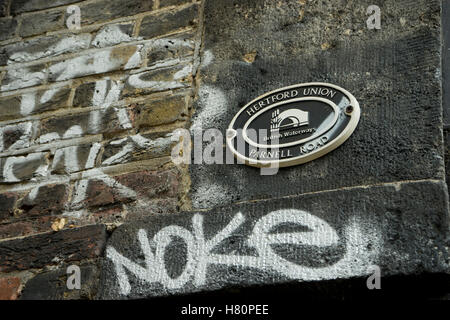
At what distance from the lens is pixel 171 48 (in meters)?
2.80

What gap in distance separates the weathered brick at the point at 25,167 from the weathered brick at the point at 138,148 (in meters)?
0.28

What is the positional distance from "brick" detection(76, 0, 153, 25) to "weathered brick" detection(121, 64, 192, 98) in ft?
1.39

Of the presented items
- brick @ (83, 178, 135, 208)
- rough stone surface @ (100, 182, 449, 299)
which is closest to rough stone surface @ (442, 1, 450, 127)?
rough stone surface @ (100, 182, 449, 299)

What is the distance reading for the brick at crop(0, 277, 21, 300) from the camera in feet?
7.54

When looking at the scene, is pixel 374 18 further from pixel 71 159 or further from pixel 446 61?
pixel 71 159

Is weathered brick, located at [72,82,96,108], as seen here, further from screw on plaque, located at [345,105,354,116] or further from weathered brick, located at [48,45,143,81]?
screw on plaque, located at [345,105,354,116]

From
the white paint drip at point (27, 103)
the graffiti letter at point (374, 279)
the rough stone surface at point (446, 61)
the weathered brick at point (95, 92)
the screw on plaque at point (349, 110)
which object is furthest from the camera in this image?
the white paint drip at point (27, 103)

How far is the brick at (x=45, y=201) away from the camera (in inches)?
98.5

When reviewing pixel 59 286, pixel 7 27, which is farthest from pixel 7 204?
pixel 7 27

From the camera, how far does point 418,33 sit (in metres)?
2.37

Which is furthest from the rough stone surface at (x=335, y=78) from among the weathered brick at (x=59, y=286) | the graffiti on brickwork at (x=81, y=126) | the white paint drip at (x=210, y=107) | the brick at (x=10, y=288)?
the brick at (x=10, y=288)

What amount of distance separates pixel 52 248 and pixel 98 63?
0.93 meters

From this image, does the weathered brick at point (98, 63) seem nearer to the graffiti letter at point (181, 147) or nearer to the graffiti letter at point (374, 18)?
the graffiti letter at point (181, 147)
